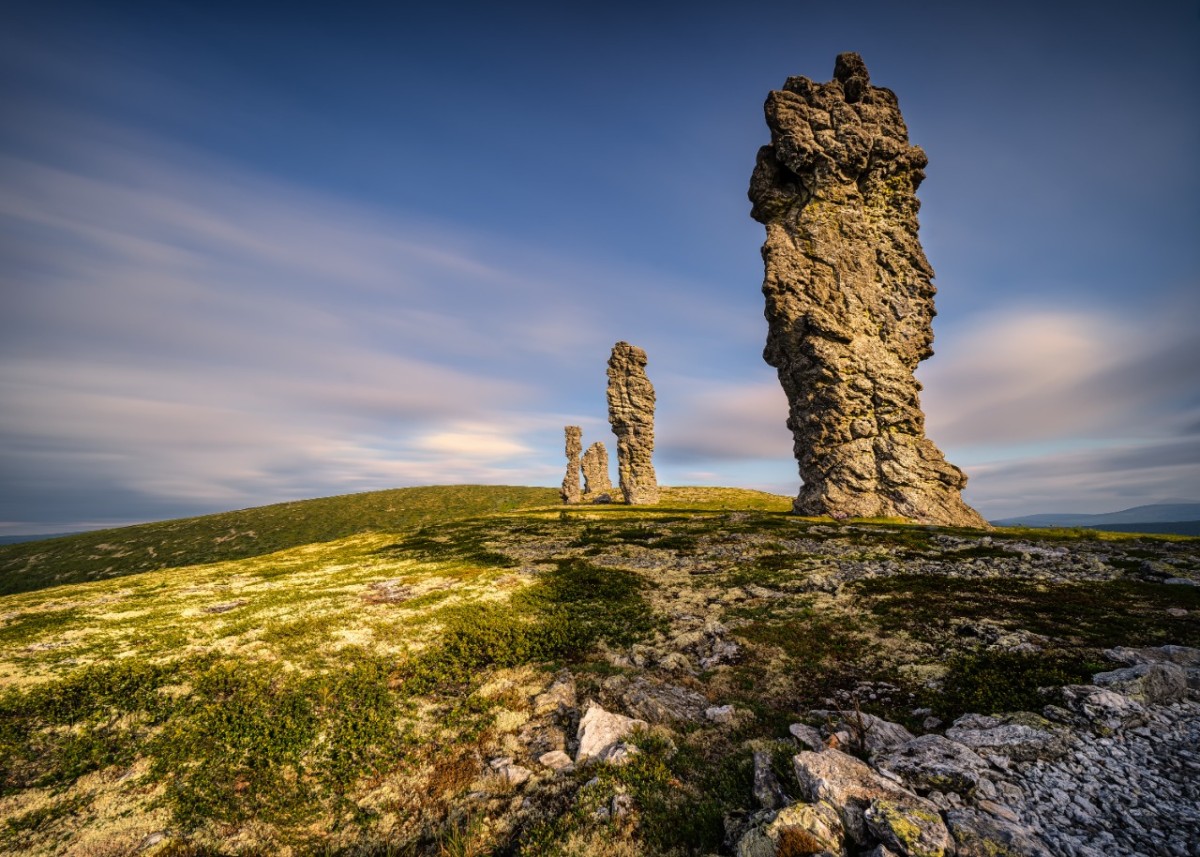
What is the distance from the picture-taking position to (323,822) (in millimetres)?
8000

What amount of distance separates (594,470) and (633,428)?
55.6 feet

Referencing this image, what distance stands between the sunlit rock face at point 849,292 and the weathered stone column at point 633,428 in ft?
95.8

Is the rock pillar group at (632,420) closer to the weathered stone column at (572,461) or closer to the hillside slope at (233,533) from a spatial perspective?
the weathered stone column at (572,461)

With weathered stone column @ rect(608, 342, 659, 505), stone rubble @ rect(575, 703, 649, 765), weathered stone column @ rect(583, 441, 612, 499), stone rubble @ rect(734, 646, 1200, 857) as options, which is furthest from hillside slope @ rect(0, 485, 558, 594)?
stone rubble @ rect(734, 646, 1200, 857)

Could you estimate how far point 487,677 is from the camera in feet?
43.2

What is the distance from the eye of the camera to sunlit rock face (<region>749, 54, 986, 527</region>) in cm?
4503

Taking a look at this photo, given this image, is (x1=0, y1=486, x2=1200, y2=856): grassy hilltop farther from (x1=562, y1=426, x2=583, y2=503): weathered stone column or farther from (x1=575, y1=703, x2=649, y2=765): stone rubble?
(x1=562, y1=426, x2=583, y2=503): weathered stone column

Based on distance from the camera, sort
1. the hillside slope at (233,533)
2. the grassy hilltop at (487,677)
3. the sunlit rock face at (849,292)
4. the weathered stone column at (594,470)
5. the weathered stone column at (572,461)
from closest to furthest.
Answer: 1. the grassy hilltop at (487,677)
2. the sunlit rock face at (849,292)
3. the hillside slope at (233,533)
4. the weathered stone column at (572,461)
5. the weathered stone column at (594,470)

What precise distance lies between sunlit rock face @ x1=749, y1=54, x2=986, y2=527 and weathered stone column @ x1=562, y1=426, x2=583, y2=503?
44654 mm

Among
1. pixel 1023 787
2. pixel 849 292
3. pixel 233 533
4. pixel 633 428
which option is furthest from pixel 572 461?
pixel 1023 787

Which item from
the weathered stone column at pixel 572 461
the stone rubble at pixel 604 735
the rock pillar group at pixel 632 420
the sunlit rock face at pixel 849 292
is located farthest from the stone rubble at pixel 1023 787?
the weathered stone column at pixel 572 461

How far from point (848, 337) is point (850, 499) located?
16014 millimetres

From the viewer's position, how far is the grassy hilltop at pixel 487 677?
782 cm

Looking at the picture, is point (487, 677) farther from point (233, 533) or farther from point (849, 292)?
point (233, 533)
